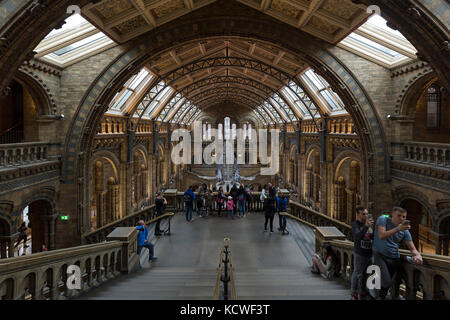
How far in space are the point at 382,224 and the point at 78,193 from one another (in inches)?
442

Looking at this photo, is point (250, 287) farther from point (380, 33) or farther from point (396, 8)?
point (380, 33)

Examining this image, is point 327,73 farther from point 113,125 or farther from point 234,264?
point 113,125

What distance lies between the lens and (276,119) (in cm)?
3369

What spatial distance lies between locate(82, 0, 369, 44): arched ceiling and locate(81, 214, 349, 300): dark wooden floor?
23.3 feet

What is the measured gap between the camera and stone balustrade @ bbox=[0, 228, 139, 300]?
4.53 metres

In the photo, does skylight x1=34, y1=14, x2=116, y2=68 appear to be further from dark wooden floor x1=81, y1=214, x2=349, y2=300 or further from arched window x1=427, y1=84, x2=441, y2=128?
arched window x1=427, y1=84, x2=441, y2=128

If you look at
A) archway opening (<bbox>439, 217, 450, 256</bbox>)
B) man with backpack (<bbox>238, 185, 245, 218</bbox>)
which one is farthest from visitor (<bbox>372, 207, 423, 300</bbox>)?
man with backpack (<bbox>238, 185, 245, 218</bbox>)

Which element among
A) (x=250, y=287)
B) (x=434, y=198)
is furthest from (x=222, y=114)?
(x=250, y=287)

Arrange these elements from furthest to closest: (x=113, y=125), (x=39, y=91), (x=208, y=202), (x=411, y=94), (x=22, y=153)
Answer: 1. (x=113, y=125)
2. (x=208, y=202)
3. (x=411, y=94)
4. (x=39, y=91)
5. (x=22, y=153)

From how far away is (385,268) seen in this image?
4.37m

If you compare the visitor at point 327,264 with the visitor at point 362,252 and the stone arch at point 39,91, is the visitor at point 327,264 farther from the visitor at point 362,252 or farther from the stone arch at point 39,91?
the stone arch at point 39,91

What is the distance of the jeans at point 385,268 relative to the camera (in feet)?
14.3

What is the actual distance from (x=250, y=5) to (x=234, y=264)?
9.33m

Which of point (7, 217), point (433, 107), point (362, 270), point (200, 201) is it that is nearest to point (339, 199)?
point (433, 107)
